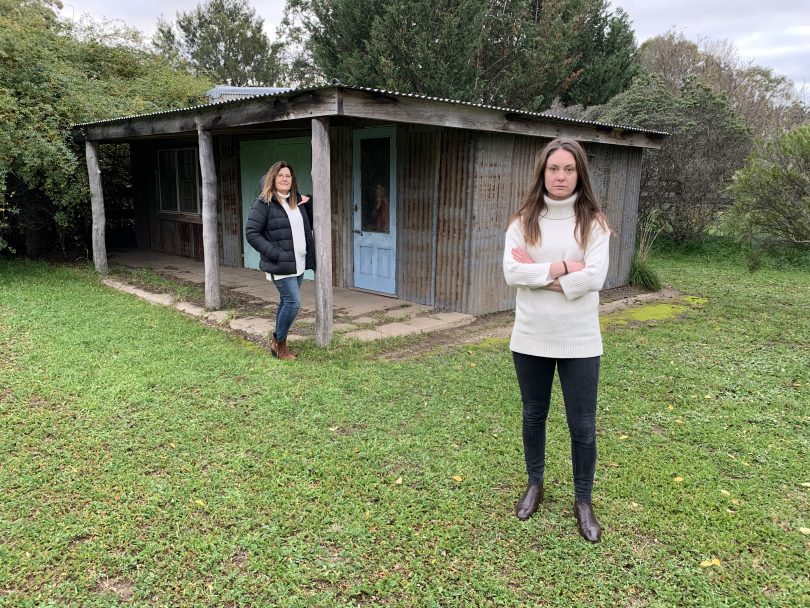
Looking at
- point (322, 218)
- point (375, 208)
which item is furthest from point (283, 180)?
point (375, 208)

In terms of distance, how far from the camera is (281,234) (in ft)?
16.3

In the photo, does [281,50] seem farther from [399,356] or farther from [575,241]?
[575,241]

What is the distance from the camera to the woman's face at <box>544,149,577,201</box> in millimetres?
2592

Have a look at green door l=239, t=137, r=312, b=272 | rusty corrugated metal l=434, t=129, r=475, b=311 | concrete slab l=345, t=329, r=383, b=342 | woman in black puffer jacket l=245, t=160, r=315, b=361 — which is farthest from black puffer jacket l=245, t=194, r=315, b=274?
green door l=239, t=137, r=312, b=272

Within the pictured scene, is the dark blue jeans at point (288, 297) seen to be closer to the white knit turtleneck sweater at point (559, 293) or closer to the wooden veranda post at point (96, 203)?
the white knit turtleneck sweater at point (559, 293)

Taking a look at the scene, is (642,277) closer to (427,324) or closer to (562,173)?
(427,324)

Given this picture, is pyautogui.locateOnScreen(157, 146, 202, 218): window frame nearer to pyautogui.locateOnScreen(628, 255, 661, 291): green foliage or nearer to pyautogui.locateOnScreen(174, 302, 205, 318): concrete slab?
pyautogui.locateOnScreen(174, 302, 205, 318): concrete slab

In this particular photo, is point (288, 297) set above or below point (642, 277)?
above

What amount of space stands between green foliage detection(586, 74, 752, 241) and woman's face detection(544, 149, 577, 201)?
11.7 m

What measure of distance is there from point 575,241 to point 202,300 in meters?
6.02

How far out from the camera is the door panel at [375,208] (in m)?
7.70

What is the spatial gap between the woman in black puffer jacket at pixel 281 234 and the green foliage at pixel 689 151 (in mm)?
10418

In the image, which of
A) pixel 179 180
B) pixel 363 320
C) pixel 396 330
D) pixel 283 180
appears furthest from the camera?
pixel 179 180

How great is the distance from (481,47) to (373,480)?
16.9m
